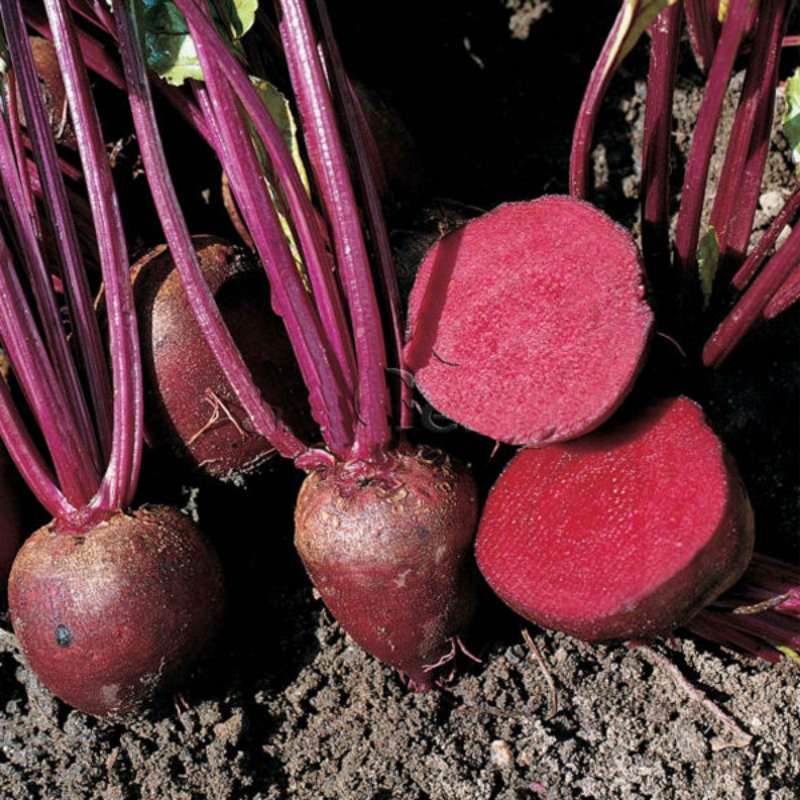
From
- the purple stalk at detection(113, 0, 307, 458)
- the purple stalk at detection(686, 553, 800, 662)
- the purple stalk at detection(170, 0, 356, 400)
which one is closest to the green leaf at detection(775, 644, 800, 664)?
the purple stalk at detection(686, 553, 800, 662)

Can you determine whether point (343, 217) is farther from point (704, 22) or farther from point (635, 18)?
point (704, 22)

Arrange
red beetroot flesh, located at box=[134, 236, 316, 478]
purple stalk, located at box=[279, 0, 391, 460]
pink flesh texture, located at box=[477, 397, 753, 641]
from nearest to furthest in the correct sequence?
pink flesh texture, located at box=[477, 397, 753, 641] → purple stalk, located at box=[279, 0, 391, 460] → red beetroot flesh, located at box=[134, 236, 316, 478]

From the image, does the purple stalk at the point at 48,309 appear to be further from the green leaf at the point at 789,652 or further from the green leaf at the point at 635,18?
the green leaf at the point at 789,652

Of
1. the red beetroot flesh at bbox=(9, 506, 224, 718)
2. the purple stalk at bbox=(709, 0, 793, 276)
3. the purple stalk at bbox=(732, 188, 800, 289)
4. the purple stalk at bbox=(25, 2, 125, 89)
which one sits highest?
the purple stalk at bbox=(25, 2, 125, 89)

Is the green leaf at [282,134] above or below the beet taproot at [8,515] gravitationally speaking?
above

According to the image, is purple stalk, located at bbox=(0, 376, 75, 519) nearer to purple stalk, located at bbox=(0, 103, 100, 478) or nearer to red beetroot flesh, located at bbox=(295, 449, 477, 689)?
purple stalk, located at bbox=(0, 103, 100, 478)

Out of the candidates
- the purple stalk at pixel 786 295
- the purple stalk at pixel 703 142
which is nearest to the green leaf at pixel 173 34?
the purple stalk at pixel 703 142

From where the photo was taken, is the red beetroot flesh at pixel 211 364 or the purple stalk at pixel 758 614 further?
the red beetroot flesh at pixel 211 364

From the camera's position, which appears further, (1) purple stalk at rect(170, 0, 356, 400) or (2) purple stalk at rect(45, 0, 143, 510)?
(2) purple stalk at rect(45, 0, 143, 510)
